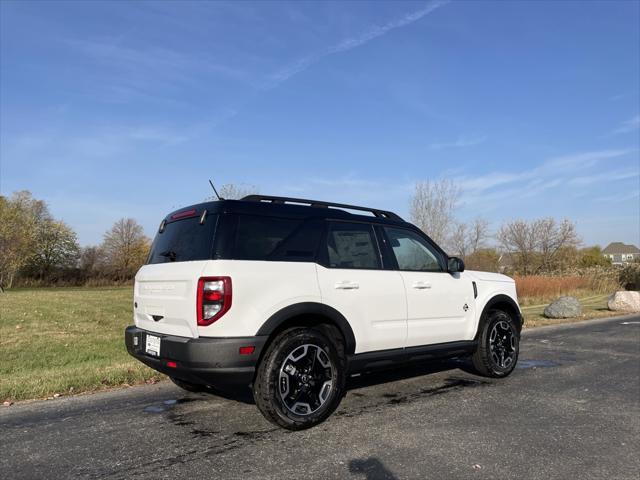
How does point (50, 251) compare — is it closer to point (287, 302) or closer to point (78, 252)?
point (78, 252)

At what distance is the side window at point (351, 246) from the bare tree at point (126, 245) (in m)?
68.9

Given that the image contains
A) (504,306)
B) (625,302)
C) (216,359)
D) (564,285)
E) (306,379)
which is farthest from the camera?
(564,285)

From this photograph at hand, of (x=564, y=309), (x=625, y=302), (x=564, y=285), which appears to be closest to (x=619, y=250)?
(x=564, y=285)

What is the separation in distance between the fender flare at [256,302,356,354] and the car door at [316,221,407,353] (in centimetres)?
6

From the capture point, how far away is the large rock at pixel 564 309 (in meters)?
14.7

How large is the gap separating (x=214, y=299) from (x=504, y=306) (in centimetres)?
418

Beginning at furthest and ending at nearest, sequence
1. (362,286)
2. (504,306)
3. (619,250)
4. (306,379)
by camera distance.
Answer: (619,250) < (504,306) < (362,286) < (306,379)

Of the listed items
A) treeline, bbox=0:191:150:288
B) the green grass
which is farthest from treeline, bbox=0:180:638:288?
the green grass

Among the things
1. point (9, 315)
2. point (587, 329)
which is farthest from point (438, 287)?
point (9, 315)

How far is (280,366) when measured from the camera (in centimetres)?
412

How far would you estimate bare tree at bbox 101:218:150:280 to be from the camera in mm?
71938

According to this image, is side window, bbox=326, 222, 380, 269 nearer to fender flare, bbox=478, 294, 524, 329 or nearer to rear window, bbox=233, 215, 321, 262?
rear window, bbox=233, 215, 321, 262

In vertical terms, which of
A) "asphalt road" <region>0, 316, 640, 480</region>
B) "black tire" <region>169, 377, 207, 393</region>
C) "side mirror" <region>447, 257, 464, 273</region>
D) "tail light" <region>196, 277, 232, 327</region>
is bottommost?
"asphalt road" <region>0, 316, 640, 480</region>

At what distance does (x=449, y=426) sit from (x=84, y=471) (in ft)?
9.41
